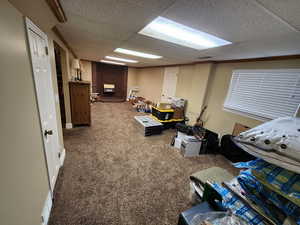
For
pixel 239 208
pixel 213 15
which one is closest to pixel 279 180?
pixel 239 208

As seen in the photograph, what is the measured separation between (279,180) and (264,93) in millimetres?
2524

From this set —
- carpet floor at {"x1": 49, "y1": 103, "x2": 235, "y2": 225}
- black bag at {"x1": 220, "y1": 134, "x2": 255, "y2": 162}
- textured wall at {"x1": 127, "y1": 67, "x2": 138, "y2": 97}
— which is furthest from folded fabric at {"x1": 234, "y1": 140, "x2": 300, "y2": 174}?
textured wall at {"x1": 127, "y1": 67, "x2": 138, "y2": 97}

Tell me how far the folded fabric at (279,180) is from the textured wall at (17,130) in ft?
4.78

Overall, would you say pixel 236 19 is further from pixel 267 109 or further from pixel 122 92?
pixel 122 92

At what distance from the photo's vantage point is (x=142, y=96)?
7504 millimetres

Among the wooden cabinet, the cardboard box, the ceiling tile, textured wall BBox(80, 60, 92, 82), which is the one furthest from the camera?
textured wall BBox(80, 60, 92, 82)

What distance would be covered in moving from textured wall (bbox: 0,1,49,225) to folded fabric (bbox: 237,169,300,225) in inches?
56.7

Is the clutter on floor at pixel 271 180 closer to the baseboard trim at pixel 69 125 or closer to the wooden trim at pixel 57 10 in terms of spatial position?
the wooden trim at pixel 57 10

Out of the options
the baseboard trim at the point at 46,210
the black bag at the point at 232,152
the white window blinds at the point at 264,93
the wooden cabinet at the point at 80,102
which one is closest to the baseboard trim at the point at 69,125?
the wooden cabinet at the point at 80,102

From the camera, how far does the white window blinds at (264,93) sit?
6.87 feet

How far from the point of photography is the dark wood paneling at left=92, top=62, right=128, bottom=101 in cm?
706

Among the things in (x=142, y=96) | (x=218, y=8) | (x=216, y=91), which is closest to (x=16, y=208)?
(x=218, y=8)

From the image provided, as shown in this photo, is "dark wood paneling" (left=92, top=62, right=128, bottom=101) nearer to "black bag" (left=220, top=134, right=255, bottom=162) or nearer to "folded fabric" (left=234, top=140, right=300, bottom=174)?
"black bag" (left=220, top=134, right=255, bottom=162)

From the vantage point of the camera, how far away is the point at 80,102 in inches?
129
